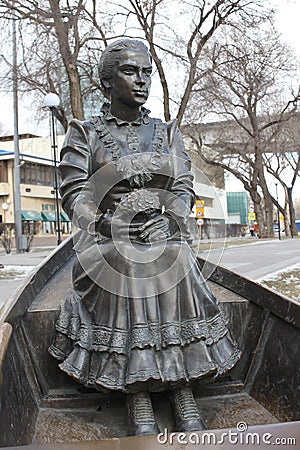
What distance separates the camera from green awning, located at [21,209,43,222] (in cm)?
3925

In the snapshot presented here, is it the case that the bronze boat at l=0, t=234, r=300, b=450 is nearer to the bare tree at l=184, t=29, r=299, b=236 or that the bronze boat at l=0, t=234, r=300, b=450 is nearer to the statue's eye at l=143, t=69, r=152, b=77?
the statue's eye at l=143, t=69, r=152, b=77

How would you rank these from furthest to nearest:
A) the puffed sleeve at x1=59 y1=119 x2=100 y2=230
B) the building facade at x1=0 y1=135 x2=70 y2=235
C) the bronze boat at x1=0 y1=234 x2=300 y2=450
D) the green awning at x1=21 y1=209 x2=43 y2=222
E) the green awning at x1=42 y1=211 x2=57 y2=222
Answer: the green awning at x1=42 y1=211 x2=57 y2=222, the green awning at x1=21 y1=209 x2=43 y2=222, the building facade at x1=0 y1=135 x2=70 y2=235, the puffed sleeve at x1=59 y1=119 x2=100 y2=230, the bronze boat at x1=0 y1=234 x2=300 y2=450

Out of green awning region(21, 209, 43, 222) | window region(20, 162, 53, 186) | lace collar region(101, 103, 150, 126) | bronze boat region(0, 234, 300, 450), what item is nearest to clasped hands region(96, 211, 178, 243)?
bronze boat region(0, 234, 300, 450)

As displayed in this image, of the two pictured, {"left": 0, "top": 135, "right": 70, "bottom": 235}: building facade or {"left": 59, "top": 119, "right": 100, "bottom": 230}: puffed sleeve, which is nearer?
{"left": 59, "top": 119, "right": 100, "bottom": 230}: puffed sleeve

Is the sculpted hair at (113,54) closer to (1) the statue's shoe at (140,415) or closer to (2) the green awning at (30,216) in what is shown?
(1) the statue's shoe at (140,415)

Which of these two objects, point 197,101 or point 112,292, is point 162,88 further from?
point 112,292

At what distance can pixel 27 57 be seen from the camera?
1559cm

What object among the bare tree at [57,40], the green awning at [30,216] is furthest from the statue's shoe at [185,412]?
the green awning at [30,216]

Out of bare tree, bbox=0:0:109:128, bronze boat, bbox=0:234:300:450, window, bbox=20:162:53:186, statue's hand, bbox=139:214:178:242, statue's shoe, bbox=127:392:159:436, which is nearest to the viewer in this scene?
statue's shoe, bbox=127:392:159:436

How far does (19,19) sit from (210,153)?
18655 mm

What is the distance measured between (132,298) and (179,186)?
2.98 ft

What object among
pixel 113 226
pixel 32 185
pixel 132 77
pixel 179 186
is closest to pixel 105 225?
pixel 113 226

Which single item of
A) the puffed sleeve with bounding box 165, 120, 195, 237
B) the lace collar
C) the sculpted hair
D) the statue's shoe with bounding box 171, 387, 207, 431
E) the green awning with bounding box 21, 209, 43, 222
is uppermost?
the green awning with bounding box 21, 209, 43, 222

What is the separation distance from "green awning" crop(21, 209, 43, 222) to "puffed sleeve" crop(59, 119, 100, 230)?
37035mm
